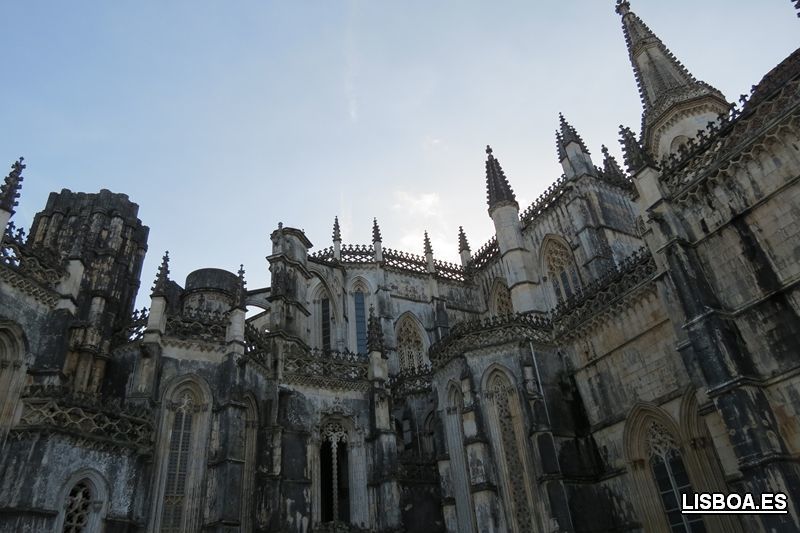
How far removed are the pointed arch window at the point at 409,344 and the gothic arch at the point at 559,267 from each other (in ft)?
28.3

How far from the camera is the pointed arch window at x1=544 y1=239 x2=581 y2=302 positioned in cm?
2903

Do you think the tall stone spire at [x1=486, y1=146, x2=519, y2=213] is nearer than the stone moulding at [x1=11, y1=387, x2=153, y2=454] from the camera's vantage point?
No

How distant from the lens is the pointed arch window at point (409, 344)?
111 ft

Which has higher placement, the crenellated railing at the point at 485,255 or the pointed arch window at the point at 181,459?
the crenellated railing at the point at 485,255

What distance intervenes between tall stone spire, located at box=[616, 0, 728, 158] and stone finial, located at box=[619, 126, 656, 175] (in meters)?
6.64

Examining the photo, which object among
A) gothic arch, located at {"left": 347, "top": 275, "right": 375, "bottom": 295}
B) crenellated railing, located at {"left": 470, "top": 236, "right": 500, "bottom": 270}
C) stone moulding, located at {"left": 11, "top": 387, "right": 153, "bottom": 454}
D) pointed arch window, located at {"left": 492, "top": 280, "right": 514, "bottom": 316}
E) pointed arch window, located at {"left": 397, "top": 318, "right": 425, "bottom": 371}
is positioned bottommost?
stone moulding, located at {"left": 11, "top": 387, "right": 153, "bottom": 454}

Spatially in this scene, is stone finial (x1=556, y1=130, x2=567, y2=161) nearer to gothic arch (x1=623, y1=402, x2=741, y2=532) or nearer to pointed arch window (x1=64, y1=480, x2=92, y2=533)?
gothic arch (x1=623, y1=402, x2=741, y2=532)

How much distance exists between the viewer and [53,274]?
17.7m

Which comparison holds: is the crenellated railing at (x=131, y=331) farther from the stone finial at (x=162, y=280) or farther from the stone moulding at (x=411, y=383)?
the stone moulding at (x=411, y=383)

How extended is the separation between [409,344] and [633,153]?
1898 centimetres

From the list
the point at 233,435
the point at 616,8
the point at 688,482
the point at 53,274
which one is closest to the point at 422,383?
the point at 233,435

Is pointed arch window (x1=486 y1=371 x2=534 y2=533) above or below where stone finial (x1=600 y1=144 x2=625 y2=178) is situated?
below

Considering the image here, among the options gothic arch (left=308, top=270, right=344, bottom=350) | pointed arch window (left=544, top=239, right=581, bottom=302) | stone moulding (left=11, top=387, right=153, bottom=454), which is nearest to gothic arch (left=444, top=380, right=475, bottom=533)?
pointed arch window (left=544, top=239, right=581, bottom=302)

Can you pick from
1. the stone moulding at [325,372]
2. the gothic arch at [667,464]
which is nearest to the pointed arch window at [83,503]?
the stone moulding at [325,372]
